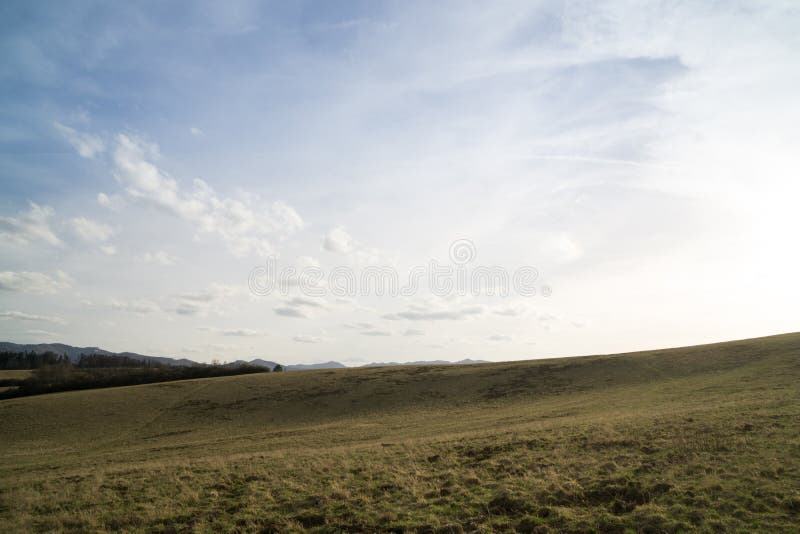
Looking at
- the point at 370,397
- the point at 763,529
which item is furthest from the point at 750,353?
the point at 763,529

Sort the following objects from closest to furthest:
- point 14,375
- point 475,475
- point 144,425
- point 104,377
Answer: point 475,475
point 144,425
point 104,377
point 14,375

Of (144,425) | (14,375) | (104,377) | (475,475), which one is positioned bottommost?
(144,425)

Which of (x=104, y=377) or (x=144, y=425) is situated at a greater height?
(x=104, y=377)

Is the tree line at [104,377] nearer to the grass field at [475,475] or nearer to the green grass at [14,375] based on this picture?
the green grass at [14,375]

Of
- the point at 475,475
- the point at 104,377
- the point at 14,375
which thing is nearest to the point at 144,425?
the point at 475,475

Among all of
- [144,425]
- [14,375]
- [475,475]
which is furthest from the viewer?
[14,375]

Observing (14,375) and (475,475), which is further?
(14,375)

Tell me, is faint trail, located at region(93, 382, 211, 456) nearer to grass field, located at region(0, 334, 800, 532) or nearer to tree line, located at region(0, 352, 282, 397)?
grass field, located at region(0, 334, 800, 532)

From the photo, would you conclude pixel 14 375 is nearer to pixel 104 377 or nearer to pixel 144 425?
pixel 104 377

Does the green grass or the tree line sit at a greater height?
the tree line

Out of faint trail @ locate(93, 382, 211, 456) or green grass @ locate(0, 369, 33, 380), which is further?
green grass @ locate(0, 369, 33, 380)

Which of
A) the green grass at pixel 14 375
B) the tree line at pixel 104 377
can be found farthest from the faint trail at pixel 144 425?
the green grass at pixel 14 375

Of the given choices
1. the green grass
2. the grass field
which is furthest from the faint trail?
the green grass

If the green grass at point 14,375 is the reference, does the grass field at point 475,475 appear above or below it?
above
